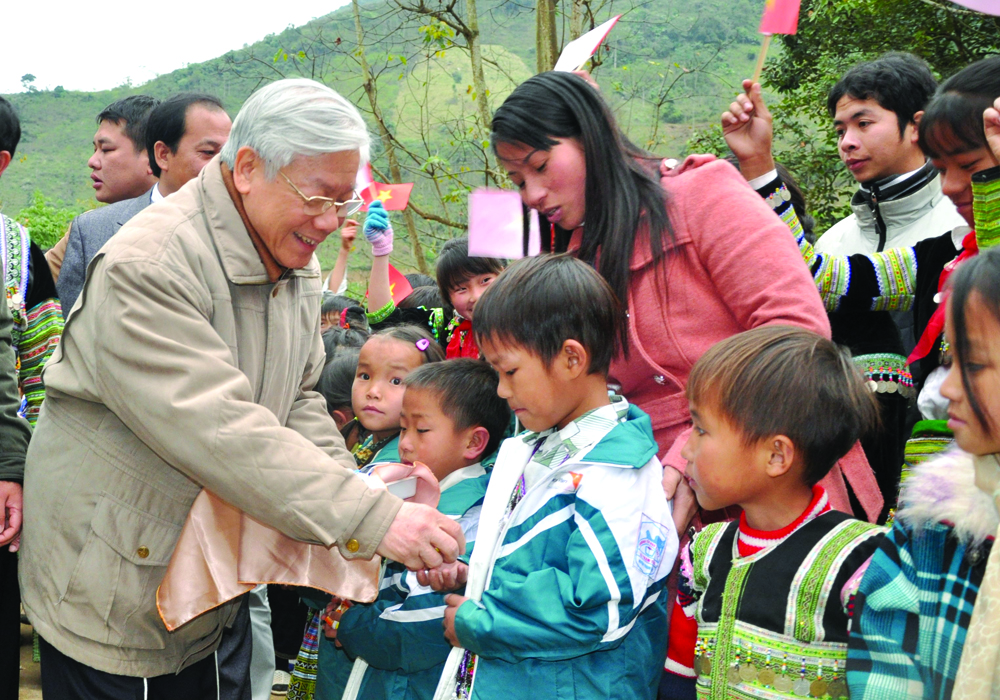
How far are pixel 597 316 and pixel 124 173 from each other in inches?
124

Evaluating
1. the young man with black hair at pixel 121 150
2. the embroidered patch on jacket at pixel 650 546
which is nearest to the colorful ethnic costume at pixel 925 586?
the embroidered patch on jacket at pixel 650 546

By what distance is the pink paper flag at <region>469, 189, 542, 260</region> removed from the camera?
269 cm

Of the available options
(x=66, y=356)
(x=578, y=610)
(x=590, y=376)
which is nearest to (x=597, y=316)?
(x=590, y=376)

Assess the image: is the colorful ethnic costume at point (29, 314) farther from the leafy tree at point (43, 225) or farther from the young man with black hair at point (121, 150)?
the leafy tree at point (43, 225)

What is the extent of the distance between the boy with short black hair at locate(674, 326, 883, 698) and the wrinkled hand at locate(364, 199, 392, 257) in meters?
2.52

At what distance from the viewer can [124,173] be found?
4.35 meters

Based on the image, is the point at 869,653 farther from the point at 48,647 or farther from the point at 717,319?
the point at 48,647

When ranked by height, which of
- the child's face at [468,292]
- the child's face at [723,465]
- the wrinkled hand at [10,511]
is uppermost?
the child's face at [468,292]

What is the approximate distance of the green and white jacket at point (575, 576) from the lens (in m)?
1.81

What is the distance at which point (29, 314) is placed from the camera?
9.03ft

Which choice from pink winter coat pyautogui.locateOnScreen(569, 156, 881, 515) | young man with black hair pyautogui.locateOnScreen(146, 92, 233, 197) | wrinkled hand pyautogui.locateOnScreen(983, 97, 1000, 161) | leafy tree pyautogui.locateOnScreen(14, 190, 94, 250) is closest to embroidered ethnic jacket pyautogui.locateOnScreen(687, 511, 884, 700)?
pink winter coat pyautogui.locateOnScreen(569, 156, 881, 515)

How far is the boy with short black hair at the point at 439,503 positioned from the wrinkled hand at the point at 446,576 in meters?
0.19

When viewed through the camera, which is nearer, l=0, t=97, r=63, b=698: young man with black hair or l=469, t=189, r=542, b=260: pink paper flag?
l=0, t=97, r=63, b=698: young man with black hair

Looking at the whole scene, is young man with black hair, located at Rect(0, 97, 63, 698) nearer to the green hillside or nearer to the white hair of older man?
the white hair of older man
